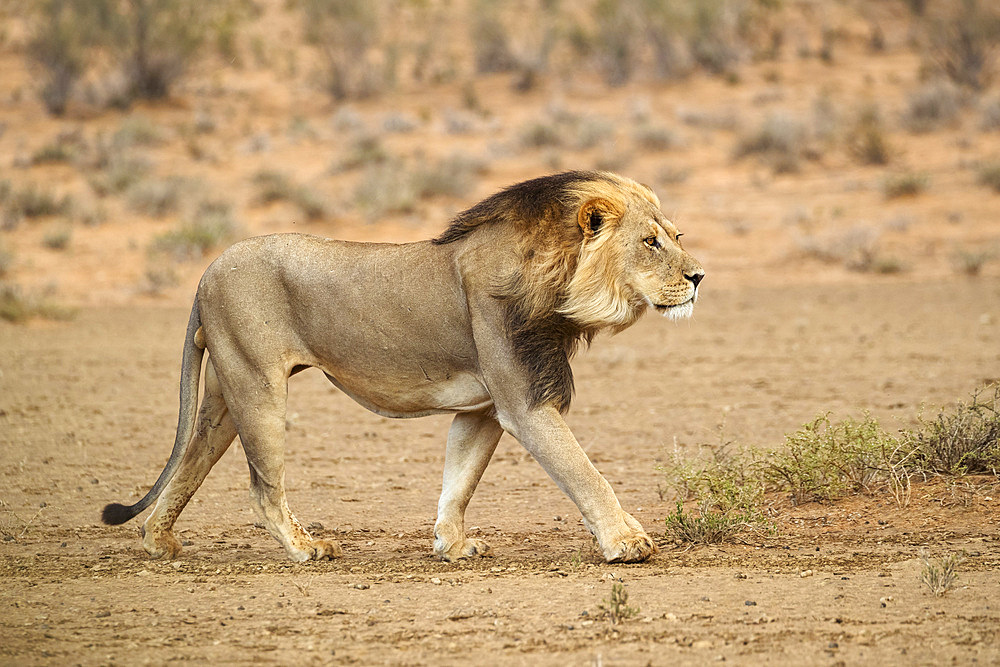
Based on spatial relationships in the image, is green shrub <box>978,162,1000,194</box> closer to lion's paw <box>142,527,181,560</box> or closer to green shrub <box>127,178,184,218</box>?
green shrub <box>127,178,184,218</box>

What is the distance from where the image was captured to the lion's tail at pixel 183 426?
5755mm

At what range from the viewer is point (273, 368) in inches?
220

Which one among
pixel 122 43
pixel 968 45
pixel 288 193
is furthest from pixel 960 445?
pixel 122 43

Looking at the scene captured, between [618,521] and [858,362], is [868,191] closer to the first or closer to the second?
[858,362]

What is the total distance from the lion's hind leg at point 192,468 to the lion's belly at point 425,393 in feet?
2.54

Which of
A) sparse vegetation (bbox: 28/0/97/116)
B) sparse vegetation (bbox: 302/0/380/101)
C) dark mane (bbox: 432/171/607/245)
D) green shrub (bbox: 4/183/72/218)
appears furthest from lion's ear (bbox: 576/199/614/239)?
sparse vegetation (bbox: 302/0/380/101)

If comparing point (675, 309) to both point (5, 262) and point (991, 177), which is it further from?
point (991, 177)

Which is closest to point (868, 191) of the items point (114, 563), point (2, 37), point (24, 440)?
point (24, 440)

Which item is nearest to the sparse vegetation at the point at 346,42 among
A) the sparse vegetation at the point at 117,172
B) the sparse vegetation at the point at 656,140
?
the sparse vegetation at the point at 117,172

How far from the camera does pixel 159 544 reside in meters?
5.90

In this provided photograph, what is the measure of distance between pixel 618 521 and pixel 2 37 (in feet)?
120

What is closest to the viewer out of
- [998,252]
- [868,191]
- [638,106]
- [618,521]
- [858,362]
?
[618,521]

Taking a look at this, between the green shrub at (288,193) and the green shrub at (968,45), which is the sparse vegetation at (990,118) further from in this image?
the green shrub at (288,193)

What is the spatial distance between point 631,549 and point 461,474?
39.0 inches
